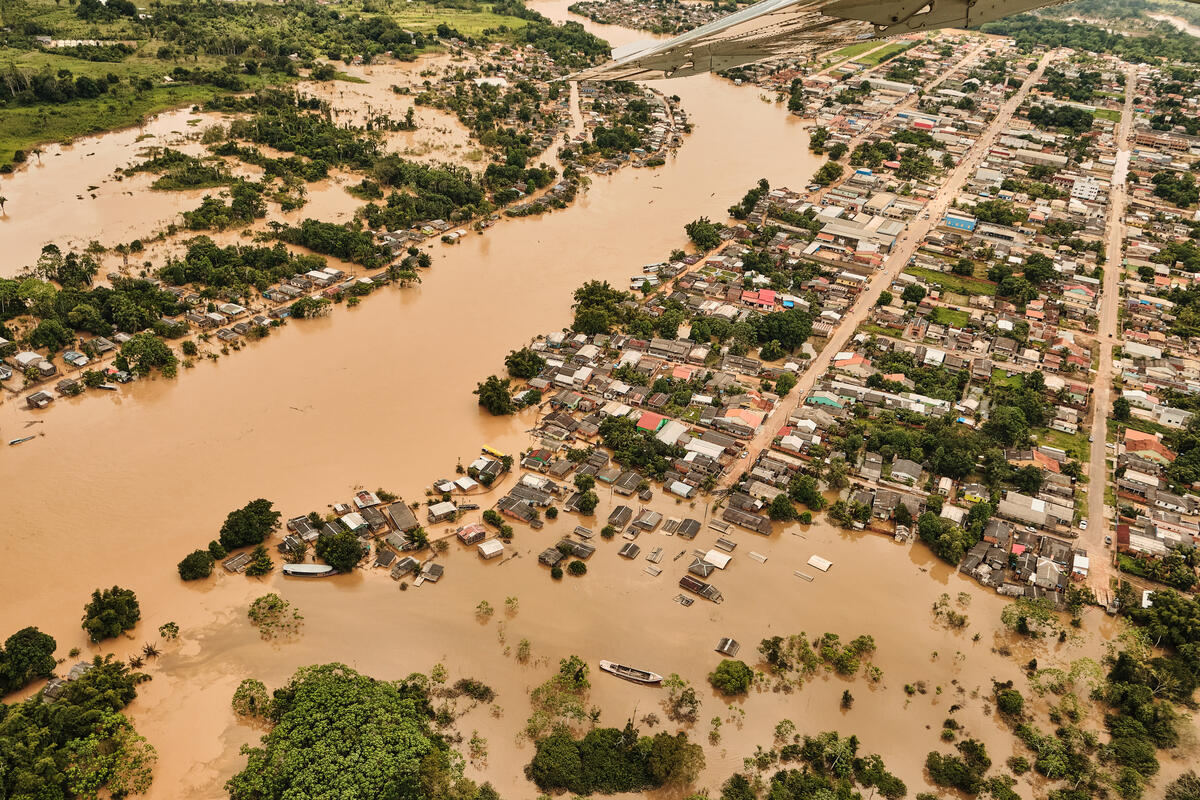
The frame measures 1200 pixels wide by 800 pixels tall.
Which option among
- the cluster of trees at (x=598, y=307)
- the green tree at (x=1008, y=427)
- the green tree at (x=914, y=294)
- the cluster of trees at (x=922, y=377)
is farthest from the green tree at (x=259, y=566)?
the green tree at (x=914, y=294)

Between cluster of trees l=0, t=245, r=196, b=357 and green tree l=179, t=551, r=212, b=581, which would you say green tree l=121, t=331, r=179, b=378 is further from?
green tree l=179, t=551, r=212, b=581

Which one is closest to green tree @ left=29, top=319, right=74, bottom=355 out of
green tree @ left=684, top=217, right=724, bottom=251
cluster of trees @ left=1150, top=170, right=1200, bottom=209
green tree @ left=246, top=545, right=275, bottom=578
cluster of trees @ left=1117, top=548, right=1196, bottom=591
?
green tree @ left=246, top=545, right=275, bottom=578

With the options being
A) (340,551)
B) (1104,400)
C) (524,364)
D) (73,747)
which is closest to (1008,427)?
(1104,400)

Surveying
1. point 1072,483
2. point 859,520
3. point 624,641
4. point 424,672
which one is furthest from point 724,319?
point 424,672

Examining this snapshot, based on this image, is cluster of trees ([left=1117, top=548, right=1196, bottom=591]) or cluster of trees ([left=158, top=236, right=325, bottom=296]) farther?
cluster of trees ([left=158, top=236, right=325, bottom=296])

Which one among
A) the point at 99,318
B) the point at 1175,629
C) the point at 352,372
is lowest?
the point at 1175,629

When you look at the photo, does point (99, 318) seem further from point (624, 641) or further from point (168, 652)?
point (624, 641)

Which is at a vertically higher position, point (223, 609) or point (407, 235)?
point (407, 235)
